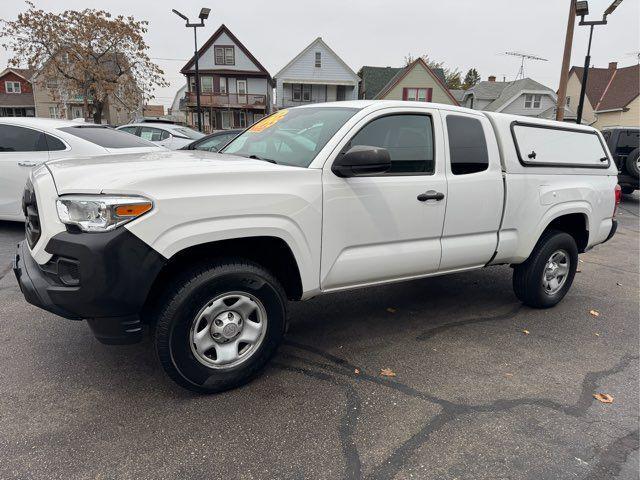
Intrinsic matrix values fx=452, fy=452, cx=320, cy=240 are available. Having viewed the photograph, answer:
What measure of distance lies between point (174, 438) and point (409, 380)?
1590 millimetres

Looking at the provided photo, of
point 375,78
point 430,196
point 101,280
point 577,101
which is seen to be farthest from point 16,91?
point 430,196

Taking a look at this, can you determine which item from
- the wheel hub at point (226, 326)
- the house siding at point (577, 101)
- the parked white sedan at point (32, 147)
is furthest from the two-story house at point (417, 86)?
the wheel hub at point (226, 326)

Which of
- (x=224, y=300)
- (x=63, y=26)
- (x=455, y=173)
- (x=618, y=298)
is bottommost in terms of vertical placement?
(x=618, y=298)

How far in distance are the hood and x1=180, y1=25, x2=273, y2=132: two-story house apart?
39.1 meters

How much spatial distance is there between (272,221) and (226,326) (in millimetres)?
721

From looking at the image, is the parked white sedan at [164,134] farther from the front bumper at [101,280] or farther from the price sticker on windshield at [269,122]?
the front bumper at [101,280]

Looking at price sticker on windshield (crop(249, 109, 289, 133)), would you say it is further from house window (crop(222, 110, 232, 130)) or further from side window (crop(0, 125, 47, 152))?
house window (crop(222, 110, 232, 130))

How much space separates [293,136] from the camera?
11.5 ft

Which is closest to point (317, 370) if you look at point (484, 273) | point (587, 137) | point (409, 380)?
point (409, 380)

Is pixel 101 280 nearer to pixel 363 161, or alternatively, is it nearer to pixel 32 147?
pixel 363 161

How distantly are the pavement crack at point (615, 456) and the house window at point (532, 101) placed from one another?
142ft

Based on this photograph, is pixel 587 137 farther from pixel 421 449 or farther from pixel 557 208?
pixel 421 449

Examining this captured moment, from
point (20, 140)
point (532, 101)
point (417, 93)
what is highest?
point (417, 93)

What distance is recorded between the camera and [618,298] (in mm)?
5160
